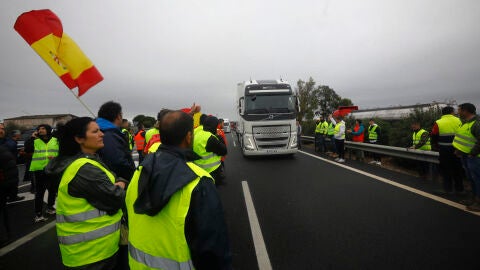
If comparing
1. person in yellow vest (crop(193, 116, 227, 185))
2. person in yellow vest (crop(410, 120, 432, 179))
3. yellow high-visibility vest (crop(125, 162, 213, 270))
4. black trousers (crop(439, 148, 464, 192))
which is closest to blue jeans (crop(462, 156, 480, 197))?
black trousers (crop(439, 148, 464, 192))

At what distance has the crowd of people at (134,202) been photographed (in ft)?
4.01

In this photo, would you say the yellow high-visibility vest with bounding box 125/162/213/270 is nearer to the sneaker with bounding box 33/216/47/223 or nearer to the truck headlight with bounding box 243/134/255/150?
the sneaker with bounding box 33/216/47/223

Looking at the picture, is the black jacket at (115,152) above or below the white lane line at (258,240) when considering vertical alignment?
above

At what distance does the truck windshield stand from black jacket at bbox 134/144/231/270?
944 cm

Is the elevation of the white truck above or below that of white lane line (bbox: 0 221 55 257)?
above

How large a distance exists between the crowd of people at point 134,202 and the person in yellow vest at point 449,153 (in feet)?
17.9

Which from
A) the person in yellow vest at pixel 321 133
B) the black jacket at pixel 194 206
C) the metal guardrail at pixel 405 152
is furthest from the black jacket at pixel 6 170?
the person in yellow vest at pixel 321 133

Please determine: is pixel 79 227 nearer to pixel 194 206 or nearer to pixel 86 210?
pixel 86 210

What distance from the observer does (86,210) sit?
70.1 inches

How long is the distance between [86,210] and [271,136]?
891 cm

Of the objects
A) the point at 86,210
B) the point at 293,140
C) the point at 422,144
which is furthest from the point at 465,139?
the point at 293,140

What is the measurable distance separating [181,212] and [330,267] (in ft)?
7.39

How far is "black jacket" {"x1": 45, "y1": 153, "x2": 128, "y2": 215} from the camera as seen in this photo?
5.69 ft

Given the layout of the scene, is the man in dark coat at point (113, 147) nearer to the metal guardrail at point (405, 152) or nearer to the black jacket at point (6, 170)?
the black jacket at point (6, 170)
